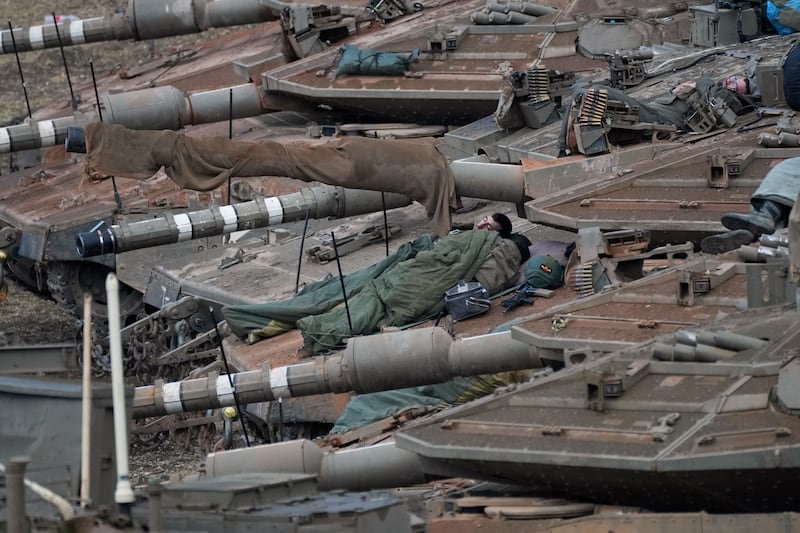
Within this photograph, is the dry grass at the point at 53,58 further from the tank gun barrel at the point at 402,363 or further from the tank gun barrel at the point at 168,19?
the tank gun barrel at the point at 402,363

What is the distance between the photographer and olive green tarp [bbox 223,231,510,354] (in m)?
26.0

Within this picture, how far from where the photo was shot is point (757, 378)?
17453 mm

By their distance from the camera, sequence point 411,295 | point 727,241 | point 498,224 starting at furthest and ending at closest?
point 498,224
point 411,295
point 727,241

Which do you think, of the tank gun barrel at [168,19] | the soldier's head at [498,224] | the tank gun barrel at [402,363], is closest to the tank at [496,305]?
the tank gun barrel at [402,363]

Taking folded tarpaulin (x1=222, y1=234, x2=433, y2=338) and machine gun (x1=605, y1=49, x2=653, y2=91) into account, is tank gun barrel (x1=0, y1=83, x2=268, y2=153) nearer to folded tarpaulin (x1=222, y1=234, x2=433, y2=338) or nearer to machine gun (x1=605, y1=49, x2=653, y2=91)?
folded tarpaulin (x1=222, y1=234, x2=433, y2=338)

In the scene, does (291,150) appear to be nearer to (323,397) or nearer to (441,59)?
(323,397)

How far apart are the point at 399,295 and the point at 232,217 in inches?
150

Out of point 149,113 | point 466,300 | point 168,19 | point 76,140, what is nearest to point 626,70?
point 466,300

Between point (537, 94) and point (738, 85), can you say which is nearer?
point (738, 85)

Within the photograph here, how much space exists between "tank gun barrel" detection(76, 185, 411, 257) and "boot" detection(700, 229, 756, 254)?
8013 mm

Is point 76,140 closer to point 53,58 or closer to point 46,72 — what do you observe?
point 46,72

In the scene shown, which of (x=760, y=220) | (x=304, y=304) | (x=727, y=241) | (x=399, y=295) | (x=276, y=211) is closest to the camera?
(x=727, y=241)

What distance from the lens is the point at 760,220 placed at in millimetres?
22594

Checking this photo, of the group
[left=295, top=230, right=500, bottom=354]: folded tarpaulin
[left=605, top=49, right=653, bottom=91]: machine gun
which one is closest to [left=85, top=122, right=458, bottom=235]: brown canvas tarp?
[left=295, top=230, right=500, bottom=354]: folded tarpaulin
